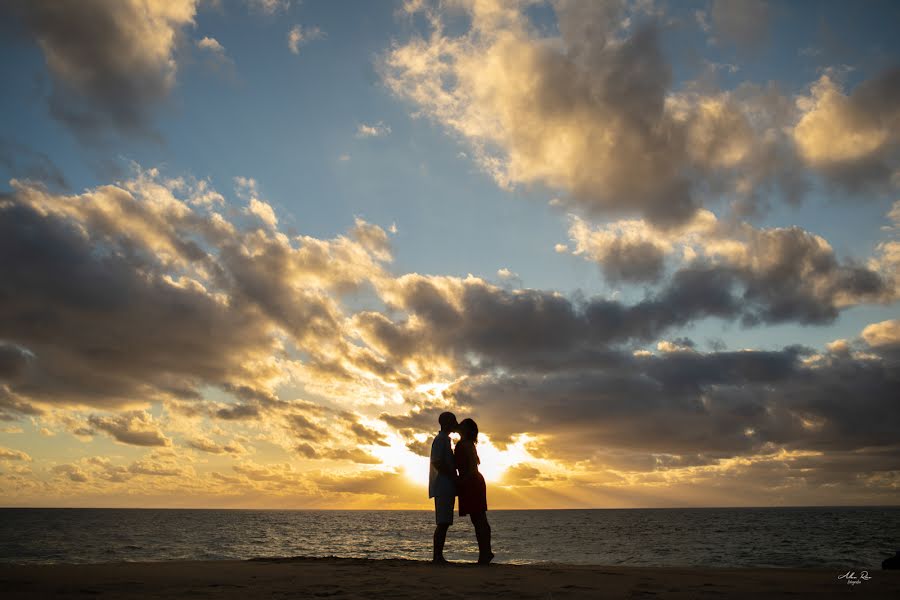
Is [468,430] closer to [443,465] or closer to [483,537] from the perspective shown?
[443,465]

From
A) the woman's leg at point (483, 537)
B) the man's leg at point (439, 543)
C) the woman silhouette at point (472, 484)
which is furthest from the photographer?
the woman silhouette at point (472, 484)

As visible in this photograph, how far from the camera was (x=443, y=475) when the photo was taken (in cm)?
958

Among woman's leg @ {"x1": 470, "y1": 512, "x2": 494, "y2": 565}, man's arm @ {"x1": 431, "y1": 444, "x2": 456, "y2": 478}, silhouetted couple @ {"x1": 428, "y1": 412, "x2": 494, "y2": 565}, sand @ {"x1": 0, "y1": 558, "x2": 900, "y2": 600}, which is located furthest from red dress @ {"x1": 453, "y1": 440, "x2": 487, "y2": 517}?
sand @ {"x1": 0, "y1": 558, "x2": 900, "y2": 600}

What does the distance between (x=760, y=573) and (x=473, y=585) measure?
4279mm

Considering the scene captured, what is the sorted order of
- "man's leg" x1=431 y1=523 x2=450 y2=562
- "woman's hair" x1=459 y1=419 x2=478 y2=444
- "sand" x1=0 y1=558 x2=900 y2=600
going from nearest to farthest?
"sand" x1=0 y1=558 x2=900 y2=600
"man's leg" x1=431 y1=523 x2=450 y2=562
"woman's hair" x1=459 y1=419 x2=478 y2=444

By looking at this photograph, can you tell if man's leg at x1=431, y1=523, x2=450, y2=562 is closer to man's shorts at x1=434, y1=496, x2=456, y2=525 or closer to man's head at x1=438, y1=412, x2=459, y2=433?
man's shorts at x1=434, y1=496, x2=456, y2=525

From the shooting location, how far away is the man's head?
9.62 metres

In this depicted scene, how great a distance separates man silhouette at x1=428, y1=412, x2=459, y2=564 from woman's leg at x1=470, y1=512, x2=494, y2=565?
1.57 feet

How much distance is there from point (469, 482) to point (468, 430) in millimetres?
906

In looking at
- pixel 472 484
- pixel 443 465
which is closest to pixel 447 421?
pixel 443 465

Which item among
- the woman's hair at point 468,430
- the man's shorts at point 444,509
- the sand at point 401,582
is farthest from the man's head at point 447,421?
the sand at point 401,582

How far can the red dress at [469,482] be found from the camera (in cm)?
962

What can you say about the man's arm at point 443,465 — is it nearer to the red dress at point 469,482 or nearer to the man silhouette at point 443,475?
the man silhouette at point 443,475

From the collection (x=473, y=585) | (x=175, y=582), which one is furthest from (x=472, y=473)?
(x=175, y=582)
